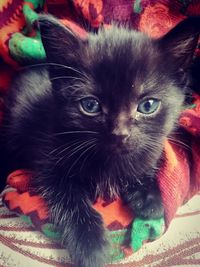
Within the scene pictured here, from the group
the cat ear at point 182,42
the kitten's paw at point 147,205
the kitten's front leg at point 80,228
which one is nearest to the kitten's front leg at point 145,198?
the kitten's paw at point 147,205

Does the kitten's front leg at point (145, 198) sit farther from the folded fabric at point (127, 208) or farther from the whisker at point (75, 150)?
the whisker at point (75, 150)

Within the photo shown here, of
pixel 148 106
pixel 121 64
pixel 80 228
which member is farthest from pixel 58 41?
pixel 80 228

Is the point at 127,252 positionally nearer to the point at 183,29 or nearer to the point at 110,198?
the point at 110,198

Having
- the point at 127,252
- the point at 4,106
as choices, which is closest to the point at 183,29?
the point at 127,252

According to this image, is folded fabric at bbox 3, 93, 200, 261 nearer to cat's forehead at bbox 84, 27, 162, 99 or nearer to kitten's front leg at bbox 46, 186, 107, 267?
kitten's front leg at bbox 46, 186, 107, 267

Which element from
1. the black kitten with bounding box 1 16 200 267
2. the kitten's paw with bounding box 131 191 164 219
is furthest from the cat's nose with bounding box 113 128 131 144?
the kitten's paw with bounding box 131 191 164 219

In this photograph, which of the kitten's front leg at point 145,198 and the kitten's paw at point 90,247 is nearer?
the kitten's paw at point 90,247
